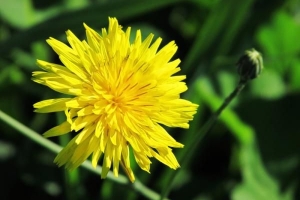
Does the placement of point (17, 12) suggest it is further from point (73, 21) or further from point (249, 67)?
point (249, 67)

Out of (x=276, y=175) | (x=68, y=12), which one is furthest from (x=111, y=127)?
(x=276, y=175)

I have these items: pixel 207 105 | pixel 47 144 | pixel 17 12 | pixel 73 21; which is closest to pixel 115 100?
pixel 47 144

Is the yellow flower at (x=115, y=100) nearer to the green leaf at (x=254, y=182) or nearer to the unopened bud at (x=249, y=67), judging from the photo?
the unopened bud at (x=249, y=67)

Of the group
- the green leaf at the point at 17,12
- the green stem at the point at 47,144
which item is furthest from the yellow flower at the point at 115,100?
the green leaf at the point at 17,12

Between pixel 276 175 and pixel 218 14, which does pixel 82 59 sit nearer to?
pixel 218 14

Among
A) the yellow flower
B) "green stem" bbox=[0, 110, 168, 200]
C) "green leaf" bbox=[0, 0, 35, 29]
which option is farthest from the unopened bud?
"green leaf" bbox=[0, 0, 35, 29]

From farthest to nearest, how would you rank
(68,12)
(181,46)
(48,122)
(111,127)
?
1. (181,46)
2. (48,122)
3. (68,12)
4. (111,127)

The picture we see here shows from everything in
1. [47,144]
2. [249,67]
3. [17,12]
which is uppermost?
[249,67]
